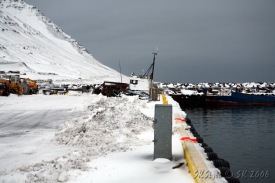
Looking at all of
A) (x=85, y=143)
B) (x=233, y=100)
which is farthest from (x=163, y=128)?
(x=233, y=100)

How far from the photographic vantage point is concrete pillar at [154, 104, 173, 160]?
6320mm

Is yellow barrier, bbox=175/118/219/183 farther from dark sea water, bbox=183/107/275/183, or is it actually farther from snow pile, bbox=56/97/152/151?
dark sea water, bbox=183/107/275/183

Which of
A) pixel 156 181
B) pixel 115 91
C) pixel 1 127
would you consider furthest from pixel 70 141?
pixel 115 91

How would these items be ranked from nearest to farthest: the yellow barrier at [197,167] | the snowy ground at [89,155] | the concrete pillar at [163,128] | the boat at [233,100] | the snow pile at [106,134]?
the yellow barrier at [197,167] < the snowy ground at [89,155] < the concrete pillar at [163,128] < the snow pile at [106,134] < the boat at [233,100]

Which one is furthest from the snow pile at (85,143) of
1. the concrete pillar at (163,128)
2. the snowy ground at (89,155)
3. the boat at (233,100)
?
the boat at (233,100)

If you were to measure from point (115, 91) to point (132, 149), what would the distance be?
97.2 feet

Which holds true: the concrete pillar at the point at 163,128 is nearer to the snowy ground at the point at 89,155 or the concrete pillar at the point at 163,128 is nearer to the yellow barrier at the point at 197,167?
the snowy ground at the point at 89,155

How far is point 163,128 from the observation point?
635 cm

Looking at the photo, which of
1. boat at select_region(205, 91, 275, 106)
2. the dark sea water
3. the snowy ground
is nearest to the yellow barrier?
the snowy ground

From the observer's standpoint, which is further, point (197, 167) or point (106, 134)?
point (106, 134)

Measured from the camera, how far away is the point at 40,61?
163500mm

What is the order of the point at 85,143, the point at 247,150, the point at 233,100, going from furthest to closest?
the point at 233,100 < the point at 247,150 < the point at 85,143

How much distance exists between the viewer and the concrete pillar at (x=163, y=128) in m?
6.32

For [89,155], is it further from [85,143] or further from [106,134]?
[106,134]
